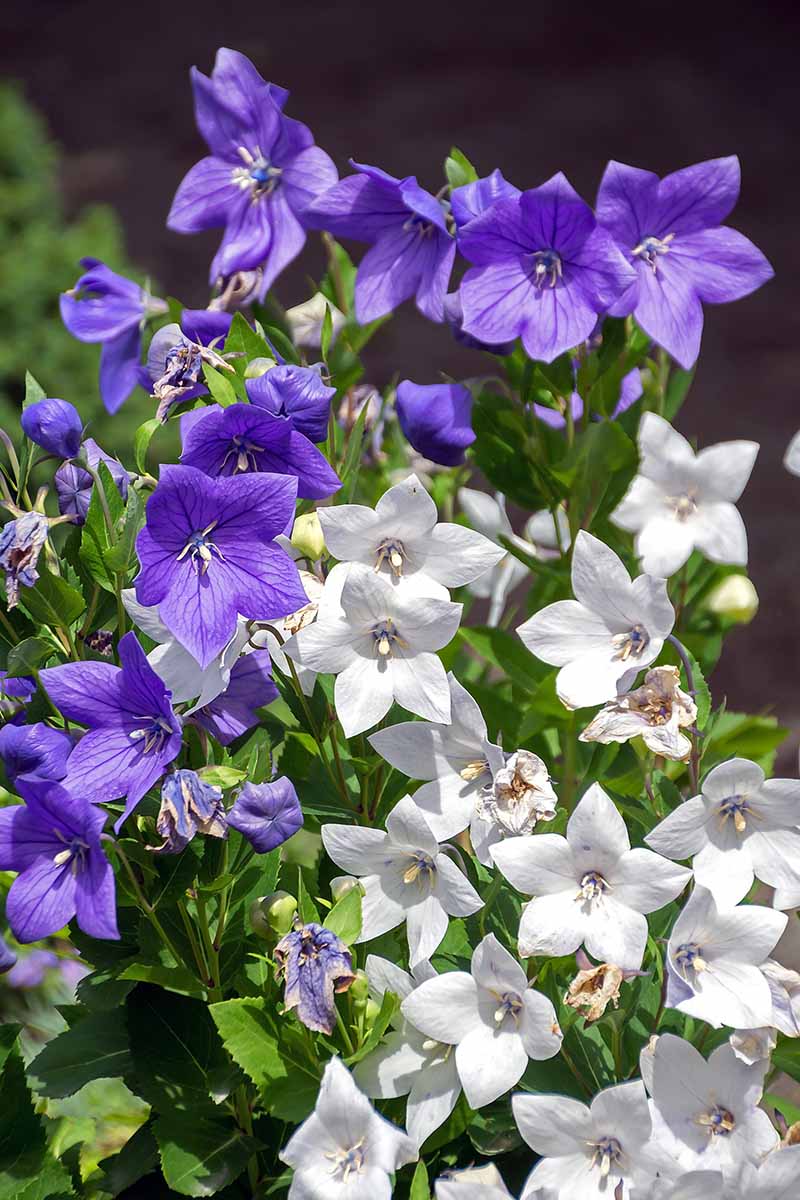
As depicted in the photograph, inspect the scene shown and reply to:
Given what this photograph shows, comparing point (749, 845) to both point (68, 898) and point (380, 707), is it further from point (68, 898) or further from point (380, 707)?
point (68, 898)

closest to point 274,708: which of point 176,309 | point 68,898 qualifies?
point 176,309

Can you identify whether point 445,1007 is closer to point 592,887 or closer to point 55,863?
point 592,887

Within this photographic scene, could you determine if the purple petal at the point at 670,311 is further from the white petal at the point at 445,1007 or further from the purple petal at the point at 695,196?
the white petal at the point at 445,1007

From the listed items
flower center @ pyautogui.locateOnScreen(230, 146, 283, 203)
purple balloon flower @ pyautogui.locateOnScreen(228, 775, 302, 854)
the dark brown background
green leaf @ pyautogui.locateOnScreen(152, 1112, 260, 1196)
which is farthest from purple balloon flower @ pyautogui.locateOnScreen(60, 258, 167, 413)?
the dark brown background

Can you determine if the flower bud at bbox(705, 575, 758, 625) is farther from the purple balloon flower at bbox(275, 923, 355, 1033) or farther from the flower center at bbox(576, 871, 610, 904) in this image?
the purple balloon flower at bbox(275, 923, 355, 1033)

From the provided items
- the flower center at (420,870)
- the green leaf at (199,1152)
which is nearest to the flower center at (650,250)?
the flower center at (420,870)
